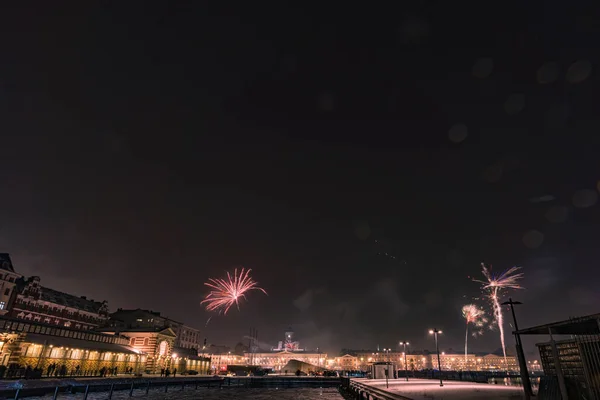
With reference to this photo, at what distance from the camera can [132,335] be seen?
261 ft

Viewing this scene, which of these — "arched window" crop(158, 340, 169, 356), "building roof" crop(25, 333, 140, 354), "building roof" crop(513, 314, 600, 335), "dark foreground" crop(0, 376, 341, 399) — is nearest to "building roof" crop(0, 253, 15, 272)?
"building roof" crop(25, 333, 140, 354)

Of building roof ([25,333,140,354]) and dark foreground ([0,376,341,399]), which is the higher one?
building roof ([25,333,140,354])

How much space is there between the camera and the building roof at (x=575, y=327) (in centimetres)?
1514

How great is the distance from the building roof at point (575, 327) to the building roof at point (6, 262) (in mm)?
88881

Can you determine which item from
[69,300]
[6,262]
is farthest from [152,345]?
[6,262]

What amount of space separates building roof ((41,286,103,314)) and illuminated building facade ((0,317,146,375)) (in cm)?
2252

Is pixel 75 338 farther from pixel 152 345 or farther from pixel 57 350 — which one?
pixel 152 345

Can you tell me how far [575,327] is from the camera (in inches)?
671

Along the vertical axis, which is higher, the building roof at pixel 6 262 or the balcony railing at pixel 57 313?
the building roof at pixel 6 262

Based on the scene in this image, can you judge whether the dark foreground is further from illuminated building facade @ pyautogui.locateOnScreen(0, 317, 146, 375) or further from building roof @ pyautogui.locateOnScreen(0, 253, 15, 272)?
building roof @ pyautogui.locateOnScreen(0, 253, 15, 272)

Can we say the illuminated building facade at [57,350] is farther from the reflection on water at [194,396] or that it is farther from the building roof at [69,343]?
the reflection on water at [194,396]

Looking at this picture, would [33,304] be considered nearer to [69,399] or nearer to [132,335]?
[132,335]

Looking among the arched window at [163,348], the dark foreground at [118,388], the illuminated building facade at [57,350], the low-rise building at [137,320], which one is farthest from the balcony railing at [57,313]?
the dark foreground at [118,388]

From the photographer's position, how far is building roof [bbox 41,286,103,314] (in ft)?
263
